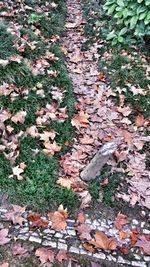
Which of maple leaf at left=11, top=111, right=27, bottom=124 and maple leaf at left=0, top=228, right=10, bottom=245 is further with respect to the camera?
maple leaf at left=11, top=111, right=27, bottom=124

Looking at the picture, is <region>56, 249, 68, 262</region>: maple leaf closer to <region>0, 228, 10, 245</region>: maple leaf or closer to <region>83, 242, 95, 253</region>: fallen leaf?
<region>83, 242, 95, 253</region>: fallen leaf

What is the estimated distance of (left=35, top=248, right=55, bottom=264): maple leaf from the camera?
3.40 meters

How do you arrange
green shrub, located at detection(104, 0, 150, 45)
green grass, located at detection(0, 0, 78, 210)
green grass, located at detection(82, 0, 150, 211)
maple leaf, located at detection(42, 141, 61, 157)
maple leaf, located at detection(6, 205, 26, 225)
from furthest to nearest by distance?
1. green shrub, located at detection(104, 0, 150, 45)
2. maple leaf, located at detection(42, 141, 61, 157)
3. green grass, located at detection(82, 0, 150, 211)
4. green grass, located at detection(0, 0, 78, 210)
5. maple leaf, located at detection(6, 205, 26, 225)

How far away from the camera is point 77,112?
5.42 m

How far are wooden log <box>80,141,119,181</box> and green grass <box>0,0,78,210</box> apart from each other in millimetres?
338

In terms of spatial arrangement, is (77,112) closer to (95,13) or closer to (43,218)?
(43,218)

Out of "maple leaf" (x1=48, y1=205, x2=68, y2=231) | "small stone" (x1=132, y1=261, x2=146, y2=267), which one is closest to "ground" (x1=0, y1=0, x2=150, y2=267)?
"small stone" (x1=132, y1=261, x2=146, y2=267)

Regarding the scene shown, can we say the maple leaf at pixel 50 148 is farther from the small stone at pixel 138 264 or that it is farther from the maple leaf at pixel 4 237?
the small stone at pixel 138 264

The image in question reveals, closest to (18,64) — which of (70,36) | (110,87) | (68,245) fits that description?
(110,87)

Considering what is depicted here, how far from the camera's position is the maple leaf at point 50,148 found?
4.54 meters

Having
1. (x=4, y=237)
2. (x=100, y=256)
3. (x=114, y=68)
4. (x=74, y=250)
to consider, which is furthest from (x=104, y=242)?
(x=114, y=68)

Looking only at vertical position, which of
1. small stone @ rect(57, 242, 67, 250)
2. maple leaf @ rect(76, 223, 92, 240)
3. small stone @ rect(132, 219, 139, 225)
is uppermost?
maple leaf @ rect(76, 223, 92, 240)

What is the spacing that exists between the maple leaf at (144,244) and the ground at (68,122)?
0.27 ft

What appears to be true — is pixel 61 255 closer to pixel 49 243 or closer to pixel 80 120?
pixel 49 243
